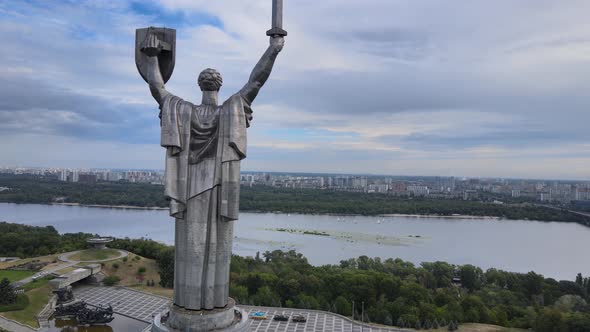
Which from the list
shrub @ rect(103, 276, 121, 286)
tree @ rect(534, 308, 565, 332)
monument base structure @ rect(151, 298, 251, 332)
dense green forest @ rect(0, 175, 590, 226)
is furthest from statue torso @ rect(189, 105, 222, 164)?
dense green forest @ rect(0, 175, 590, 226)

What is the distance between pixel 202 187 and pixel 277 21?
2385 millimetres

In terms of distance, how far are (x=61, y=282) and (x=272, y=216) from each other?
137 ft

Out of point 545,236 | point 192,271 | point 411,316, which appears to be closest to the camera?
point 192,271

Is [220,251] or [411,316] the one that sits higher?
[220,251]

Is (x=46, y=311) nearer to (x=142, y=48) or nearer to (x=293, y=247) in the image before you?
(x=142, y=48)

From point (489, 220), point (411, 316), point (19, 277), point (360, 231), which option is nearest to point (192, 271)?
point (411, 316)

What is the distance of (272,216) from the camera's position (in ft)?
187


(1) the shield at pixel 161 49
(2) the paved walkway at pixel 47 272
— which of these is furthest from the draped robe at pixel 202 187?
(2) the paved walkway at pixel 47 272

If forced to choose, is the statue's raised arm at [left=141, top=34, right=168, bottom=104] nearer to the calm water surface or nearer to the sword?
the sword

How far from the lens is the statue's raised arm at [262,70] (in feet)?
19.2

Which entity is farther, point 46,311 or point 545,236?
point 545,236

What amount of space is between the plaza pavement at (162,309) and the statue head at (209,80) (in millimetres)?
7652

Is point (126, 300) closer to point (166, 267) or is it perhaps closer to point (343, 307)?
point (166, 267)

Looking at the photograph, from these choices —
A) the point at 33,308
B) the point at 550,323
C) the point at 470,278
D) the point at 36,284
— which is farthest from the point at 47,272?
the point at 470,278
